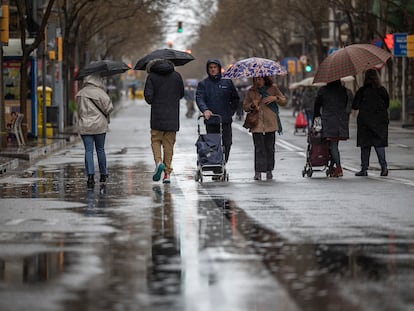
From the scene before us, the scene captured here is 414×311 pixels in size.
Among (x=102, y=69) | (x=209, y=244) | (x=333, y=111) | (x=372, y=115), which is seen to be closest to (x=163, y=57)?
(x=102, y=69)

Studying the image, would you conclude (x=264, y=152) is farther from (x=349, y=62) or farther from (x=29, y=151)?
(x=29, y=151)

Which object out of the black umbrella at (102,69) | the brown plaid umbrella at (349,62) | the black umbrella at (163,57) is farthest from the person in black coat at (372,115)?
the black umbrella at (102,69)

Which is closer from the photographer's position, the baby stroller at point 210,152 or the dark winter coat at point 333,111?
the baby stroller at point 210,152

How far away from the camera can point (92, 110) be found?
19.4 meters

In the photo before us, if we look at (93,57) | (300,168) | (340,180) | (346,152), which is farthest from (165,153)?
(93,57)

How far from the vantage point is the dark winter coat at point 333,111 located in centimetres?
2016

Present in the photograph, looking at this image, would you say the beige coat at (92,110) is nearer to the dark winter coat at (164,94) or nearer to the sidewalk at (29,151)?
the dark winter coat at (164,94)

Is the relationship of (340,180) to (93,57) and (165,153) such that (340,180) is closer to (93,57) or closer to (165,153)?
(165,153)

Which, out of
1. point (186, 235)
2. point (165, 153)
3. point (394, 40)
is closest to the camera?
point (186, 235)

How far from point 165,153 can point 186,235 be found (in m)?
7.45

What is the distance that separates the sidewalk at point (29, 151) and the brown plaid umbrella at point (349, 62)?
6133 millimetres

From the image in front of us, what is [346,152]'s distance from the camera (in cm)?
2997

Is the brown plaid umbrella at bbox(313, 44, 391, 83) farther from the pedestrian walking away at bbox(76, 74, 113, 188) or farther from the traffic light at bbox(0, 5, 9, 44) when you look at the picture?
the traffic light at bbox(0, 5, 9, 44)

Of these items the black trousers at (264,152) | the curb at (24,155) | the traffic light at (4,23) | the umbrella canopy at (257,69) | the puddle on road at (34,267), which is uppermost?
the traffic light at (4,23)
